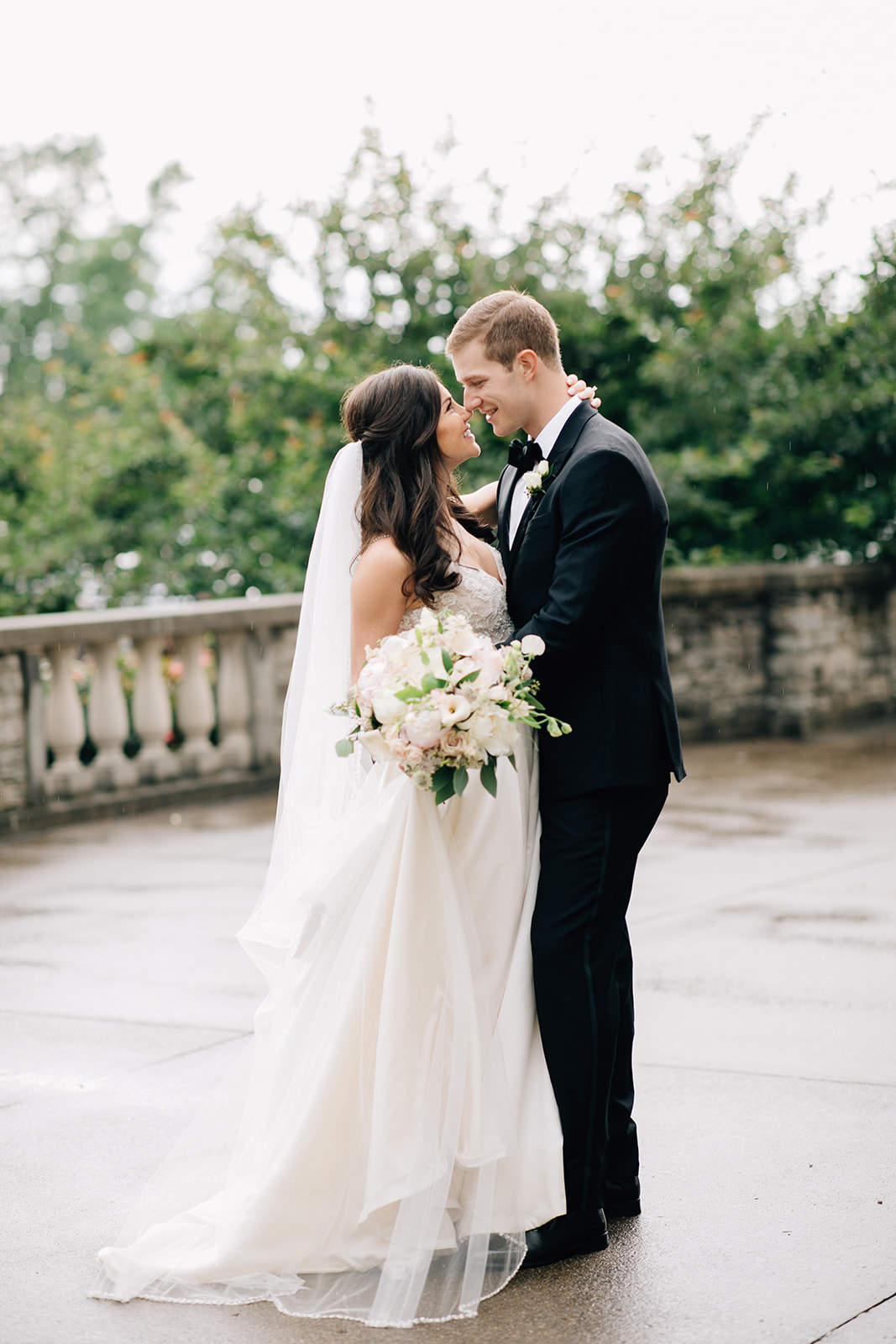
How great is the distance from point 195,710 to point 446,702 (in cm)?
760

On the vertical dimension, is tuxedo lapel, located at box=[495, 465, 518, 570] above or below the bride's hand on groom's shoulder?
below

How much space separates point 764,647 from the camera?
1373 cm

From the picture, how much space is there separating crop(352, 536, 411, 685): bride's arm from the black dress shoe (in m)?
1.38

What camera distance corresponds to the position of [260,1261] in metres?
3.39

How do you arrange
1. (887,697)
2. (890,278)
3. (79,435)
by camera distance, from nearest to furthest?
(890,278)
(887,697)
(79,435)

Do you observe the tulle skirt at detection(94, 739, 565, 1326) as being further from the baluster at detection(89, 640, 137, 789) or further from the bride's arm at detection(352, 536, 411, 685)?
the baluster at detection(89, 640, 137, 789)

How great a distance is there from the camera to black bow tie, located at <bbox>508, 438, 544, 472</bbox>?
146 inches

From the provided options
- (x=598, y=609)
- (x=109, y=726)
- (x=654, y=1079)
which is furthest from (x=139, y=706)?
(x=598, y=609)

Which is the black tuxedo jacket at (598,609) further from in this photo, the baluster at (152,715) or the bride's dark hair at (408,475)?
the baluster at (152,715)

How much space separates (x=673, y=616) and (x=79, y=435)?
288 inches

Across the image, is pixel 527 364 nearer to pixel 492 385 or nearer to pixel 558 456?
pixel 492 385

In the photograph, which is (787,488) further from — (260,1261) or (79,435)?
(260,1261)

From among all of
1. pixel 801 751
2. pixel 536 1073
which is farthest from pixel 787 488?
pixel 536 1073

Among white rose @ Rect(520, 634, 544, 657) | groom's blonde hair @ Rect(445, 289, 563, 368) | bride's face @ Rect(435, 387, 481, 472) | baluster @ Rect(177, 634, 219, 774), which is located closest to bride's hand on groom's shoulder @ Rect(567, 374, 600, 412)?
groom's blonde hair @ Rect(445, 289, 563, 368)
